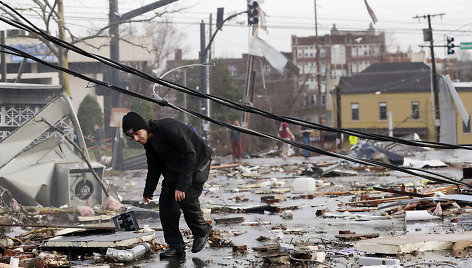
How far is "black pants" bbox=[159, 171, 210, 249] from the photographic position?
8.46 meters

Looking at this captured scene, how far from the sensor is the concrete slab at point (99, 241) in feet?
28.3

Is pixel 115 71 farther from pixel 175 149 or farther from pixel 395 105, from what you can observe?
pixel 395 105

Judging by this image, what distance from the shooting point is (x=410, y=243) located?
8.12 meters

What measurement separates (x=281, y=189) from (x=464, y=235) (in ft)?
33.3

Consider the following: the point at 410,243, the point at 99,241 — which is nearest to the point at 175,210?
the point at 99,241

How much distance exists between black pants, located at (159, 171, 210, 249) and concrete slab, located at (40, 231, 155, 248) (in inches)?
19.4

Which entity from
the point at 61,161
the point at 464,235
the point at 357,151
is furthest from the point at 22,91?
the point at 357,151

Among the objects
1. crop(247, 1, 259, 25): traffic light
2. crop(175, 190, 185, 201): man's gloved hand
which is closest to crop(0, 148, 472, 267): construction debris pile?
crop(175, 190, 185, 201): man's gloved hand

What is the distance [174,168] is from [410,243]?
249 cm

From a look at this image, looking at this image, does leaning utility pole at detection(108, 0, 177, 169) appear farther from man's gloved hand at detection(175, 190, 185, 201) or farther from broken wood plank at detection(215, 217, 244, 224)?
man's gloved hand at detection(175, 190, 185, 201)

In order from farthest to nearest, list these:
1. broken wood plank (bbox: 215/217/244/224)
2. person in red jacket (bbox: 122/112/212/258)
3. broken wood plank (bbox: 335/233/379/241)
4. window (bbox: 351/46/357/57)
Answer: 1. window (bbox: 351/46/357/57)
2. broken wood plank (bbox: 215/217/244/224)
3. broken wood plank (bbox: 335/233/379/241)
4. person in red jacket (bbox: 122/112/212/258)

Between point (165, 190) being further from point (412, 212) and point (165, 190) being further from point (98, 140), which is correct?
point (98, 140)

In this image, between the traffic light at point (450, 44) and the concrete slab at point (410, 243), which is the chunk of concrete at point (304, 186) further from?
the traffic light at point (450, 44)

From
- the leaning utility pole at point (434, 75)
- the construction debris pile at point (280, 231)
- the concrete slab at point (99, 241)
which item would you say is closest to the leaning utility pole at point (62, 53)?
the construction debris pile at point (280, 231)
